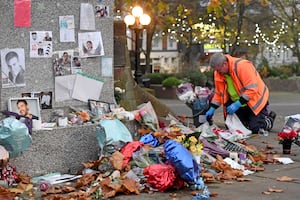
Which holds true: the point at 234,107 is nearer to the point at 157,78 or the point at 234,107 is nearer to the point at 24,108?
the point at 24,108

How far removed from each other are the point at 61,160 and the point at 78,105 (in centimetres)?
98

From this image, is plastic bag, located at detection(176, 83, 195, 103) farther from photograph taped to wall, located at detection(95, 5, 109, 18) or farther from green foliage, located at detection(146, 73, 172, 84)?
green foliage, located at detection(146, 73, 172, 84)

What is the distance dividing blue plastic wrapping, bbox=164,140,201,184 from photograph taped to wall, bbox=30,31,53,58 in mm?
1879

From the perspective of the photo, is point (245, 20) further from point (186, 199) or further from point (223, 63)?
point (186, 199)

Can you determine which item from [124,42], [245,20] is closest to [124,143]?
[124,42]

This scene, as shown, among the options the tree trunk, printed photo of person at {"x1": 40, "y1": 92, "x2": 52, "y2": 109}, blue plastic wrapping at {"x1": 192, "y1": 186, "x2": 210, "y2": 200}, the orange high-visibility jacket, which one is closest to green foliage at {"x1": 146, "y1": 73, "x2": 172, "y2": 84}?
the tree trunk

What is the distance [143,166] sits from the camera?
6.14 m

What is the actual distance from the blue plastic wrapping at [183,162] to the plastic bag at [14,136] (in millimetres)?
1386

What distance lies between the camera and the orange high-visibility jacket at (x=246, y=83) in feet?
30.7

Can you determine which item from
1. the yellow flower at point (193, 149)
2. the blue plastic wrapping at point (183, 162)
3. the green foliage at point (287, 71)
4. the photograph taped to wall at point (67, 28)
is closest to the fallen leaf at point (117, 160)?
the blue plastic wrapping at point (183, 162)

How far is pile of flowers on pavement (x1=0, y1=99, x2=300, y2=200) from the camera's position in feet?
18.4

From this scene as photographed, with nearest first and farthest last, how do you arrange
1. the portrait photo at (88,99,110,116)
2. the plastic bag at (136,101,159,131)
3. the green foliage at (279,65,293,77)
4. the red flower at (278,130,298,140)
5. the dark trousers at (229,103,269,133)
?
the portrait photo at (88,99,110,116) < the plastic bag at (136,101,159,131) < the red flower at (278,130,298,140) < the dark trousers at (229,103,269,133) < the green foliage at (279,65,293,77)

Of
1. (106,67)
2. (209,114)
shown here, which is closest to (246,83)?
(209,114)

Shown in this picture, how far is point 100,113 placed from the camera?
714 cm
